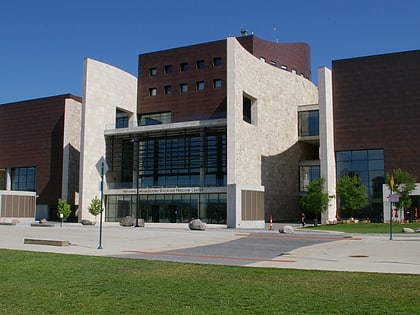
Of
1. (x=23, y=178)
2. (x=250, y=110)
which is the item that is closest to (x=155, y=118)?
(x=250, y=110)

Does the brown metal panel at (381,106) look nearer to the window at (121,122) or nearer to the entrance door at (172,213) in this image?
the entrance door at (172,213)

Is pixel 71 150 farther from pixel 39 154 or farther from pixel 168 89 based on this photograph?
pixel 168 89

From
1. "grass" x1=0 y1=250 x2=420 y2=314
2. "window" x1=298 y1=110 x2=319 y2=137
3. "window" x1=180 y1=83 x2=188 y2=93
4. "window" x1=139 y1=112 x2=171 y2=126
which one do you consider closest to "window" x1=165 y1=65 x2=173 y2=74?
"window" x1=180 y1=83 x2=188 y2=93

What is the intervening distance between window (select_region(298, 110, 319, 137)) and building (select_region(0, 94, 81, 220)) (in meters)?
32.2

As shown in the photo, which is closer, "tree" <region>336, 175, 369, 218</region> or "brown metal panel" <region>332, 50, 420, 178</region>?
"tree" <region>336, 175, 369, 218</region>

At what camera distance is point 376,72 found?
187ft

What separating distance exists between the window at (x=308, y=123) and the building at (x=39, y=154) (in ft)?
106

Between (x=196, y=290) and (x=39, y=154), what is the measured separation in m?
66.7

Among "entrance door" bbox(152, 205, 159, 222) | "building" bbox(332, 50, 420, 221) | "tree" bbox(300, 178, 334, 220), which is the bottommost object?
"entrance door" bbox(152, 205, 159, 222)

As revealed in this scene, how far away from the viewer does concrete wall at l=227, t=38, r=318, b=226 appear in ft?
172

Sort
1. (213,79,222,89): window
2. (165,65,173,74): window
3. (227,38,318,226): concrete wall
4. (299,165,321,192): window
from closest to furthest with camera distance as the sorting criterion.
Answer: (227,38,318,226): concrete wall → (213,79,222,89): window → (299,165,321,192): window → (165,65,173,74): window

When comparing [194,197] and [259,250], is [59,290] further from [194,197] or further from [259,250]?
[194,197]

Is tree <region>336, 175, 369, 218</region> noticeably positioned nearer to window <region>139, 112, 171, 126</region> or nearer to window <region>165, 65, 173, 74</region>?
window <region>139, 112, 171, 126</region>

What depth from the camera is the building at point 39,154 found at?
219ft
